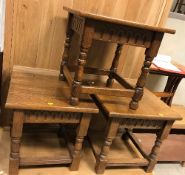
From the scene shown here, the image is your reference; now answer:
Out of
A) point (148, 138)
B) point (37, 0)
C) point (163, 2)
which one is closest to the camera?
point (37, 0)

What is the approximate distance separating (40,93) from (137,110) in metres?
0.41

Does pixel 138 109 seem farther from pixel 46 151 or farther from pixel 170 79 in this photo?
pixel 170 79

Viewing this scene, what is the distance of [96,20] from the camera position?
2.77 ft

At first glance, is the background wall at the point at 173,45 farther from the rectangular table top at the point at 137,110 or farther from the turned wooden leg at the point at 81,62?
the turned wooden leg at the point at 81,62

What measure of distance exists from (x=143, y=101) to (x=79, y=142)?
1.24 ft

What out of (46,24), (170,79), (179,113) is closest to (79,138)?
(46,24)

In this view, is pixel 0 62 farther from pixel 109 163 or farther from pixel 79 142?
pixel 109 163

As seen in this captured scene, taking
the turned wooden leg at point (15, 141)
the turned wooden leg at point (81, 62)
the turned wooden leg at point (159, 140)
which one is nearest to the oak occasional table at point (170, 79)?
the turned wooden leg at point (159, 140)

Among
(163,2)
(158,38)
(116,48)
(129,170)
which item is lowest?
(129,170)

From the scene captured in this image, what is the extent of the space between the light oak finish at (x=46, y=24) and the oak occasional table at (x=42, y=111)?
135 millimetres

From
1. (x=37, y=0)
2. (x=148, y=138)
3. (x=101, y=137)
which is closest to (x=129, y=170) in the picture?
(x=101, y=137)

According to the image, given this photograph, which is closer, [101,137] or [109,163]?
[109,163]

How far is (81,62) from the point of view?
2.92 ft

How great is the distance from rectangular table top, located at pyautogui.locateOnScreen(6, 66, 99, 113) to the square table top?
0.21 feet
